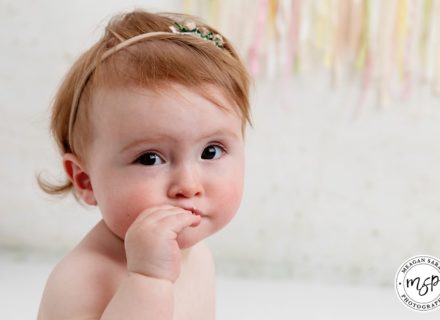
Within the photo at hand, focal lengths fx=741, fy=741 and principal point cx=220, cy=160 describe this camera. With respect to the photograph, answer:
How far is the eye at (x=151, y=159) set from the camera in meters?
0.91

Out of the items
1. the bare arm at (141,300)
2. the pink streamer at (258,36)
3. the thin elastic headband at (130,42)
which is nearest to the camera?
the bare arm at (141,300)

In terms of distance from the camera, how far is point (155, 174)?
35.4 inches

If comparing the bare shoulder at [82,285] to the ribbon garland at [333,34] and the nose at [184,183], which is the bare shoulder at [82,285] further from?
the ribbon garland at [333,34]

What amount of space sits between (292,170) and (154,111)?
107 centimetres

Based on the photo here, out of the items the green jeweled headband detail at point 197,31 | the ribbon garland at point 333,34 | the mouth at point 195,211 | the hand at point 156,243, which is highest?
the ribbon garland at point 333,34

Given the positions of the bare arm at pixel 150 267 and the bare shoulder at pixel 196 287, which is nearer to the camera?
the bare arm at pixel 150 267

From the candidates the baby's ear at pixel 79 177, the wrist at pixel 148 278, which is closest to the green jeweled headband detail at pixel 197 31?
the baby's ear at pixel 79 177

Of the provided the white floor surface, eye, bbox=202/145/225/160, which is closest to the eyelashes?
eye, bbox=202/145/225/160

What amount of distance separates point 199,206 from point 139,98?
152mm

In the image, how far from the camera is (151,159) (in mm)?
907

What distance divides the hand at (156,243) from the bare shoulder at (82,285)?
3.5 inches

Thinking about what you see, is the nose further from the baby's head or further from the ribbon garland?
the ribbon garland

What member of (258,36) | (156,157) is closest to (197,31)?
(156,157)

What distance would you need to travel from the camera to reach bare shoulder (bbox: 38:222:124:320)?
3.02 feet
